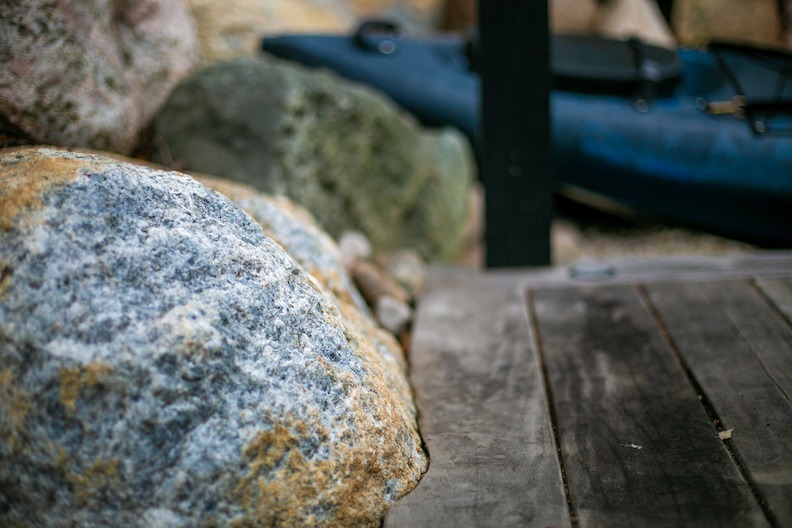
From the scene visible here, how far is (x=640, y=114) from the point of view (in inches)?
161

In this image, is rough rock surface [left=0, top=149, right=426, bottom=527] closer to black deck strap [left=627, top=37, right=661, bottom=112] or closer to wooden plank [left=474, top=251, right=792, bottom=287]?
wooden plank [left=474, top=251, right=792, bottom=287]

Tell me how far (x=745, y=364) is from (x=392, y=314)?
3.31 feet

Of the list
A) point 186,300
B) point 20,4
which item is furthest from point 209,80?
point 186,300

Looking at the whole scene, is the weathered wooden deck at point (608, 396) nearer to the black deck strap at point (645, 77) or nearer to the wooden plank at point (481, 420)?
the wooden plank at point (481, 420)

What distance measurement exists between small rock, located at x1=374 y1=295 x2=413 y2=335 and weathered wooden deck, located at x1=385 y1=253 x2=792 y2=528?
0.06 m

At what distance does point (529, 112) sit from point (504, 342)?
2.90ft

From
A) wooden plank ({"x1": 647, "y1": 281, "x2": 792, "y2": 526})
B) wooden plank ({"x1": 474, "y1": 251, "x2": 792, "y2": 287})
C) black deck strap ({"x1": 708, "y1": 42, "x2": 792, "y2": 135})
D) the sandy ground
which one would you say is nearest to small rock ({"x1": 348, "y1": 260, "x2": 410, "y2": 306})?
wooden plank ({"x1": 474, "y1": 251, "x2": 792, "y2": 287})

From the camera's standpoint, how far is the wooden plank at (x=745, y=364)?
1.36 m

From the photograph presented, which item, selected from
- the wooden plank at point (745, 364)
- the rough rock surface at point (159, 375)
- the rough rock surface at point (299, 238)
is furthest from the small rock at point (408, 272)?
the rough rock surface at point (159, 375)

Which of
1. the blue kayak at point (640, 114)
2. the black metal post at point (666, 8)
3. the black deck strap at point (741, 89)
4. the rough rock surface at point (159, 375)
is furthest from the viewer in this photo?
the black metal post at point (666, 8)

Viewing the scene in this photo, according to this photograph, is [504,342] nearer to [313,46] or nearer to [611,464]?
[611,464]

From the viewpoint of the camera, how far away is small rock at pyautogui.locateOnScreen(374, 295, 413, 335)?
226cm

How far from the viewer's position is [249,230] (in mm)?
1406

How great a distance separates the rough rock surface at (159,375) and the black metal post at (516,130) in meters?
1.35
